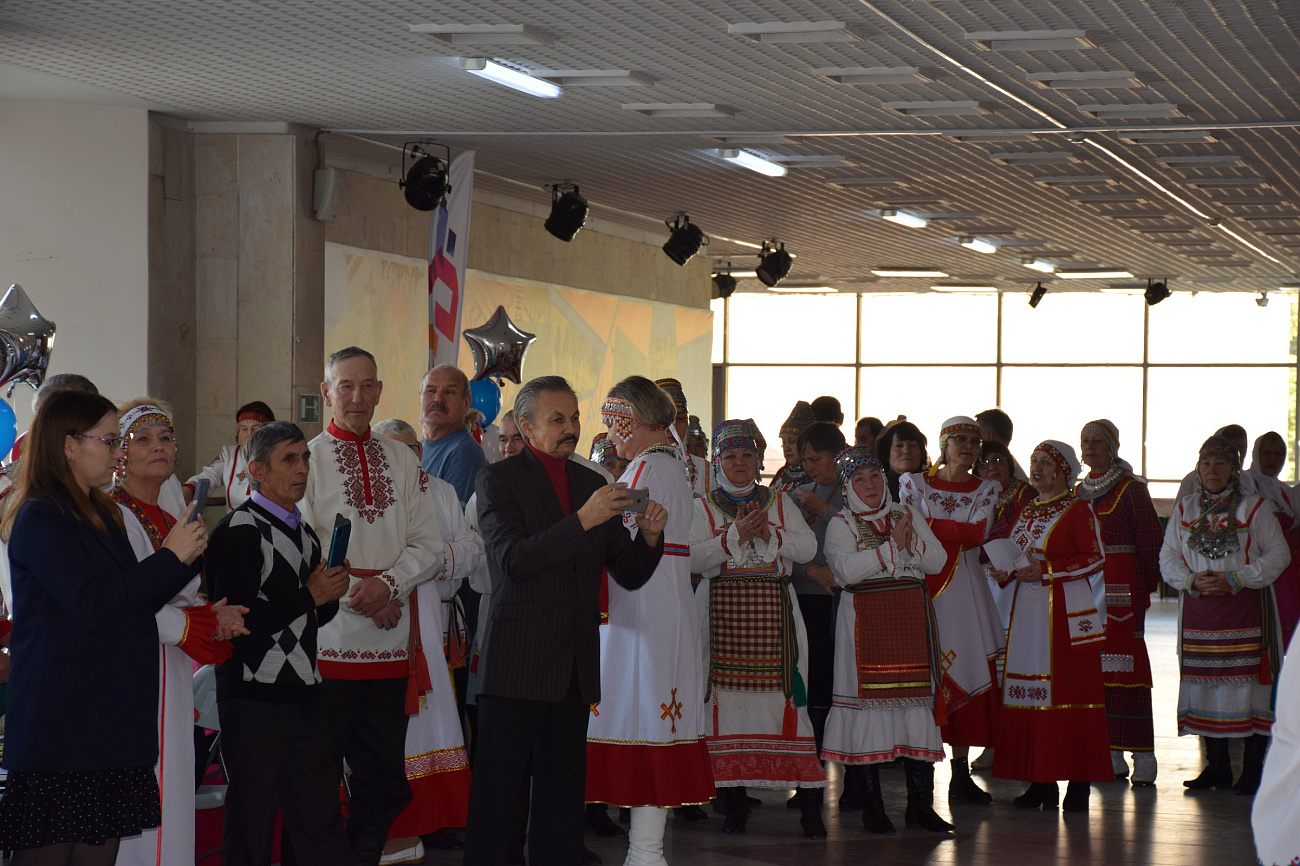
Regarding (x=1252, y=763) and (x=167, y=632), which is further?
(x=1252, y=763)

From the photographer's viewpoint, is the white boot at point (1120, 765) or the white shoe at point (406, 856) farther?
the white boot at point (1120, 765)

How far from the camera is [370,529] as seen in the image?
14.7ft

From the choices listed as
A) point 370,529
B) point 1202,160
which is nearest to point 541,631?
point 370,529

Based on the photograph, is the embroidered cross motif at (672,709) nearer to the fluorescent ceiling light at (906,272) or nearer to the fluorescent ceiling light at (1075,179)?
the fluorescent ceiling light at (1075,179)

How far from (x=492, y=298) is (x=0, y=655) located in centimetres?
852

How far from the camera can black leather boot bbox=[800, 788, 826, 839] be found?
5816 millimetres

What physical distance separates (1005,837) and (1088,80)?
4.03 m

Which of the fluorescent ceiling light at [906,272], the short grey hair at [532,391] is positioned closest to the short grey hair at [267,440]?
the short grey hair at [532,391]

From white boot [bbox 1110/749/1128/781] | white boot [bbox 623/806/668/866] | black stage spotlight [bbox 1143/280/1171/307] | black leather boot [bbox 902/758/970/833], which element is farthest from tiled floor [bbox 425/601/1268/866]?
black stage spotlight [bbox 1143/280/1171/307]

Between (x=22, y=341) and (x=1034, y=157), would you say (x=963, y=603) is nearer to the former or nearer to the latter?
(x=22, y=341)

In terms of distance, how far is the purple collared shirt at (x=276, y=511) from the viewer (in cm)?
403

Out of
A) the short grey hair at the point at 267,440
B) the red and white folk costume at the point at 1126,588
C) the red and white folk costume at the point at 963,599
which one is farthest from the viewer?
the red and white folk costume at the point at 1126,588

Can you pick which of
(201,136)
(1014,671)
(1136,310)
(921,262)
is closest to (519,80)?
(201,136)

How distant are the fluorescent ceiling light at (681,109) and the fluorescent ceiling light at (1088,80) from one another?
181 cm
